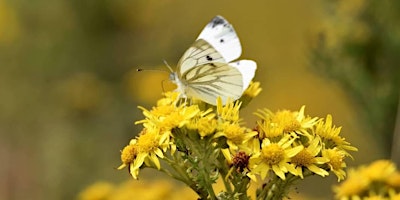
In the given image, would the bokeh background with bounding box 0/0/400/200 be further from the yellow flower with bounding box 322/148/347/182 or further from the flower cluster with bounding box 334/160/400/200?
the yellow flower with bounding box 322/148/347/182

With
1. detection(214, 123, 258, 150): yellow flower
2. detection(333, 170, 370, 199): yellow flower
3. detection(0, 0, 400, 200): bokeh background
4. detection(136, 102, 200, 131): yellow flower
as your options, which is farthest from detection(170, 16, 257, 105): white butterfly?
detection(0, 0, 400, 200): bokeh background

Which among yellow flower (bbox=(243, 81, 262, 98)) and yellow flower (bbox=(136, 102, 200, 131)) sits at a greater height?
yellow flower (bbox=(243, 81, 262, 98))

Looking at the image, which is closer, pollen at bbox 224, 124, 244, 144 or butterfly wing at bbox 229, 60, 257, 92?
pollen at bbox 224, 124, 244, 144

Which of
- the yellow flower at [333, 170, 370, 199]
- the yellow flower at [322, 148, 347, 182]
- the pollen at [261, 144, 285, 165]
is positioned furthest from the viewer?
the yellow flower at [333, 170, 370, 199]

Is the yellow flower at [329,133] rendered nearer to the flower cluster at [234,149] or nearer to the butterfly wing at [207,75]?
the flower cluster at [234,149]

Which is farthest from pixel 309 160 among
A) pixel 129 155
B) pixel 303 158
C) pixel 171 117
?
pixel 129 155

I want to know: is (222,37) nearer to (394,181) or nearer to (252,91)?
(252,91)
